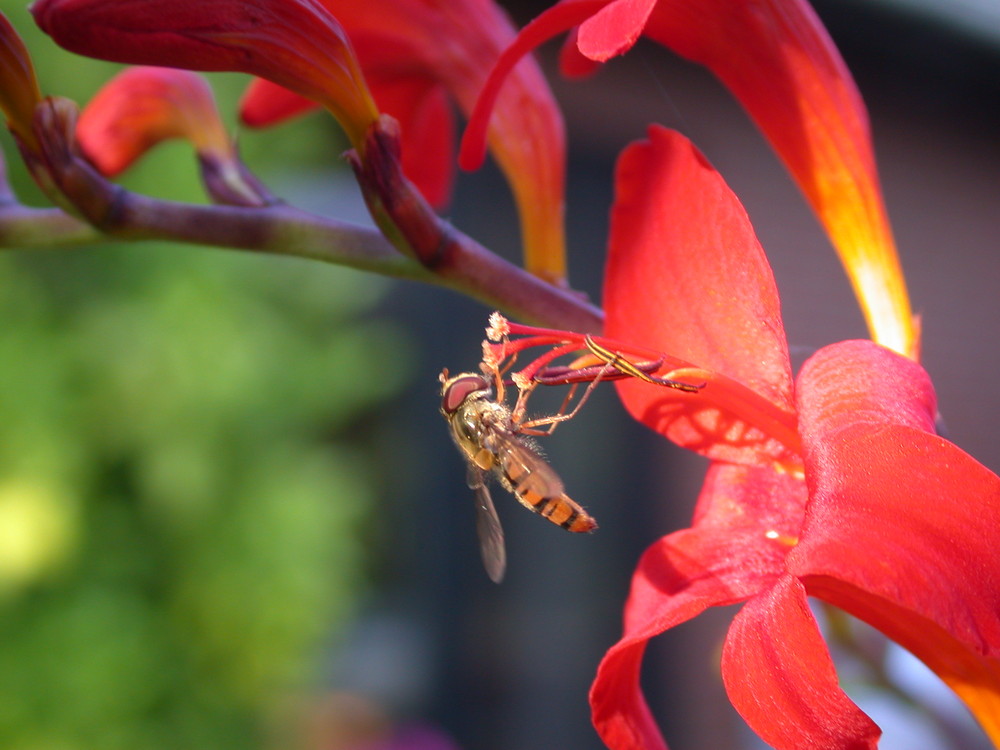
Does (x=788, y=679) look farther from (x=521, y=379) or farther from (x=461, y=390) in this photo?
(x=461, y=390)

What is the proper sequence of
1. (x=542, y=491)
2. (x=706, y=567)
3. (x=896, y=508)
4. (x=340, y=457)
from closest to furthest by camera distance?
(x=896, y=508)
(x=706, y=567)
(x=542, y=491)
(x=340, y=457)

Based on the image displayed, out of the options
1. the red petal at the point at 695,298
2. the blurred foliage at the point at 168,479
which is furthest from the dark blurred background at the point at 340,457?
the red petal at the point at 695,298

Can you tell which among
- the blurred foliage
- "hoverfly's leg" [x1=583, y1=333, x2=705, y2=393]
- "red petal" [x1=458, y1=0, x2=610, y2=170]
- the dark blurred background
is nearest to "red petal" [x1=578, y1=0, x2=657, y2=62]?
"red petal" [x1=458, y1=0, x2=610, y2=170]

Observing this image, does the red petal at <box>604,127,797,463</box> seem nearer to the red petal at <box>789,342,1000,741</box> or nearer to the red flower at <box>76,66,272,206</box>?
the red petal at <box>789,342,1000,741</box>

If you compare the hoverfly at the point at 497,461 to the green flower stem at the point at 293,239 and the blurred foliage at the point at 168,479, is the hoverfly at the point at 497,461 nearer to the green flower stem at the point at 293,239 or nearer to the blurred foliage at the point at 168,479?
the green flower stem at the point at 293,239

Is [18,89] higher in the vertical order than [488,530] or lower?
higher

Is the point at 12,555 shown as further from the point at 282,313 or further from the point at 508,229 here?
the point at 508,229

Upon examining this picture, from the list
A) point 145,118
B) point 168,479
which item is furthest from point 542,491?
point 168,479
